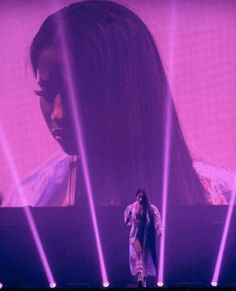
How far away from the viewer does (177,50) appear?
29.8ft

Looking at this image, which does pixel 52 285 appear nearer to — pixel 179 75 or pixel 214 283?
pixel 214 283

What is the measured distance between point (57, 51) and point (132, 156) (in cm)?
217

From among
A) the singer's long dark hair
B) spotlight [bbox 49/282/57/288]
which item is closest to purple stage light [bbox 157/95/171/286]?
the singer's long dark hair

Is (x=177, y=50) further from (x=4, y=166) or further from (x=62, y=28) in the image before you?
(x=4, y=166)

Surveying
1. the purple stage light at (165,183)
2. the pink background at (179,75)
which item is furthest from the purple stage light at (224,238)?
the purple stage light at (165,183)

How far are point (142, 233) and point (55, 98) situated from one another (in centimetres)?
266

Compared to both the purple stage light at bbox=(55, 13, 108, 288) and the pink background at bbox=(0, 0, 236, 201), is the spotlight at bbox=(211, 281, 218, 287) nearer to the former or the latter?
the purple stage light at bbox=(55, 13, 108, 288)

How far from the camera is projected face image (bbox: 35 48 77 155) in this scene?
8945 millimetres

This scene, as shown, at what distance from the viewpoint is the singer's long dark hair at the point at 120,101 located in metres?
8.70

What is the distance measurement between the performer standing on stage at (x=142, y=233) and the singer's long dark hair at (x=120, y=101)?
2.24ft

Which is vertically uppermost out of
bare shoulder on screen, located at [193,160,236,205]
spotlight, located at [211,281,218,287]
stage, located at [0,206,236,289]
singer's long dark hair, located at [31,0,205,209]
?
singer's long dark hair, located at [31,0,205,209]

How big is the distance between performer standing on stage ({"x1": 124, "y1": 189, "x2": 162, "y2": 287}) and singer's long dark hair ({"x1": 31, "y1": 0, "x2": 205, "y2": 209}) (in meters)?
0.68

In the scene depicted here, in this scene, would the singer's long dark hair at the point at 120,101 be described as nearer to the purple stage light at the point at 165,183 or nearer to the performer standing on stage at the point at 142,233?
the purple stage light at the point at 165,183

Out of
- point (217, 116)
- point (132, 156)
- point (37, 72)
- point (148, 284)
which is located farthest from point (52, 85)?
point (148, 284)
